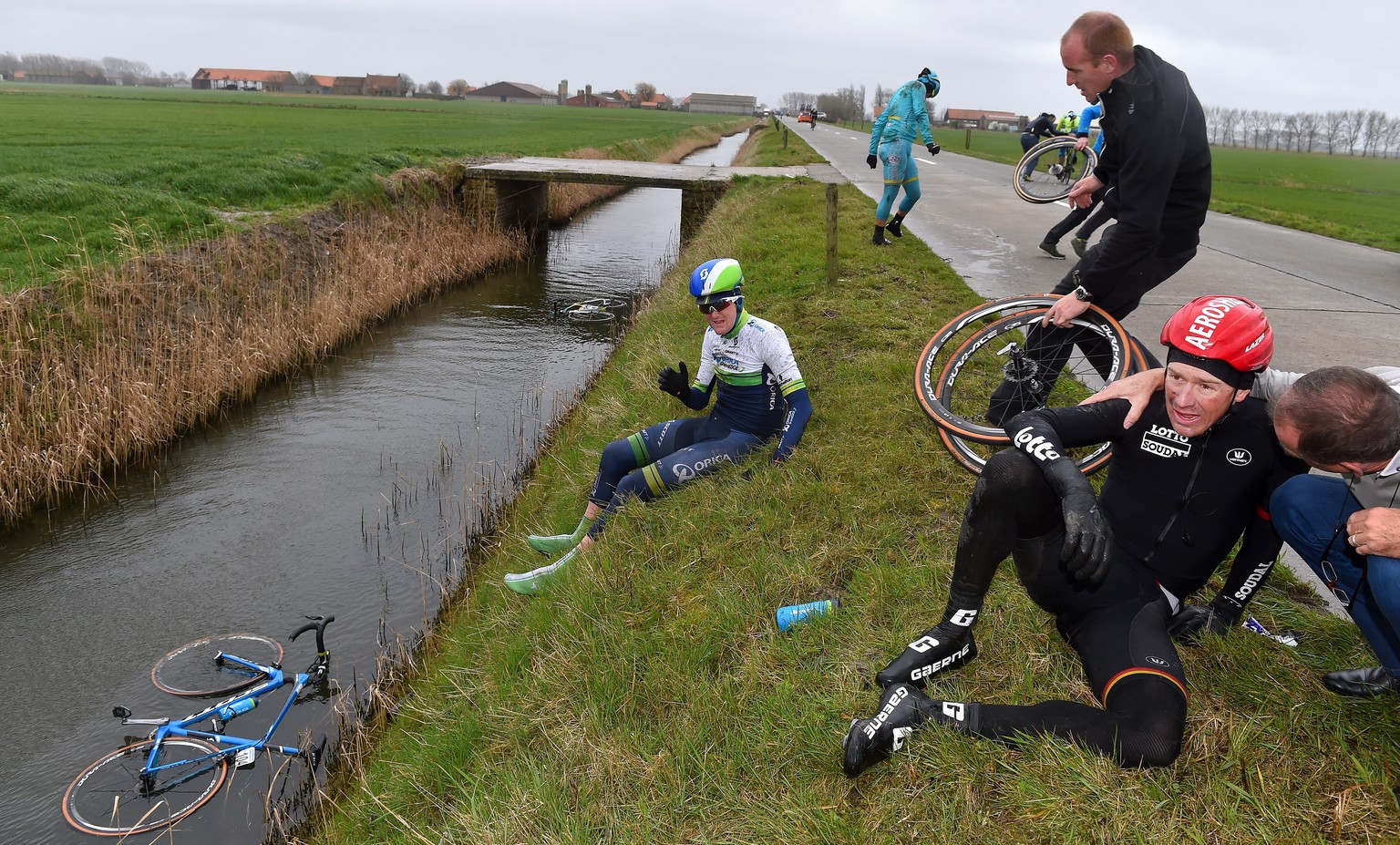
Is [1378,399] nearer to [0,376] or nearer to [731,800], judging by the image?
[731,800]

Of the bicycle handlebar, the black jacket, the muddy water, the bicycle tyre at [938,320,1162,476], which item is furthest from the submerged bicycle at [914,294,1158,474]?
the bicycle handlebar

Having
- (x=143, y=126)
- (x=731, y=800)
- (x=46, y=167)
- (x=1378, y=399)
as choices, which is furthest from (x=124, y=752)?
(x=143, y=126)

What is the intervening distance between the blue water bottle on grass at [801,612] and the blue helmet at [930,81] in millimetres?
8749

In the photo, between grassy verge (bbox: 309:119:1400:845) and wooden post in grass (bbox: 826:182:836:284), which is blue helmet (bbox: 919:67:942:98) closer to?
wooden post in grass (bbox: 826:182:836:284)

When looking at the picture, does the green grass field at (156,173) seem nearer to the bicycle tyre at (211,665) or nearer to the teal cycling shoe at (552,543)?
the bicycle tyre at (211,665)

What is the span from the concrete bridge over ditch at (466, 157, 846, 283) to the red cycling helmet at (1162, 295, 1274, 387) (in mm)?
16726

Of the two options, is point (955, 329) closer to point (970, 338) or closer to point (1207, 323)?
point (970, 338)

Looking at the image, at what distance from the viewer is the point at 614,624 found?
474 cm

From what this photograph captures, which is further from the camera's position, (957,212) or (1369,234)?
(957,212)

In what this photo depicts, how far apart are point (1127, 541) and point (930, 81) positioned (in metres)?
9.03

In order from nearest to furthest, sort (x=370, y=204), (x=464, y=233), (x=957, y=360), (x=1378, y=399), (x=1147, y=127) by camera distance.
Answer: (x=1378, y=399), (x=1147, y=127), (x=957, y=360), (x=370, y=204), (x=464, y=233)

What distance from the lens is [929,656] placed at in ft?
10.9

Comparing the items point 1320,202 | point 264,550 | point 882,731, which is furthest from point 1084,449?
point 1320,202

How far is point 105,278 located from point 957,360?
10.5 metres
